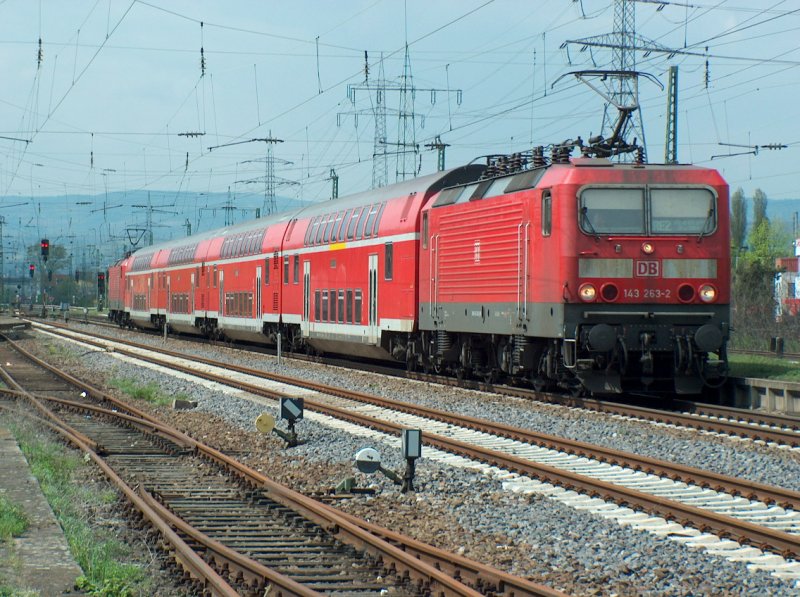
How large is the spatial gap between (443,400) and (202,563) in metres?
11.7

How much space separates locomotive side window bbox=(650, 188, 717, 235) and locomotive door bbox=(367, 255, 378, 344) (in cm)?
889

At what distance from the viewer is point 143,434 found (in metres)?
15.6

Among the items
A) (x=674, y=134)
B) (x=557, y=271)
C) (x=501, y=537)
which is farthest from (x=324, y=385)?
(x=501, y=537)

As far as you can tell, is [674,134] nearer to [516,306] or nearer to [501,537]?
[516,306]

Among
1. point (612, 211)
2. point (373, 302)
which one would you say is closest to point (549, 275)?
point (612, 211)

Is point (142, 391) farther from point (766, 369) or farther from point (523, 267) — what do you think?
point (766, 369)

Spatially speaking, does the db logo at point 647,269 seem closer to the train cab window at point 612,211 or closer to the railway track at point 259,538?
the train cab window at point 612,211

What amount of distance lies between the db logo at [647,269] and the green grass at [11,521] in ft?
34.0

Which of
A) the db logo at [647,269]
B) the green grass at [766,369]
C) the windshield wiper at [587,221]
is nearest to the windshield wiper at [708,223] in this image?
the db logo at [647,269]

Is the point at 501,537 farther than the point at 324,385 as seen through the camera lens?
No

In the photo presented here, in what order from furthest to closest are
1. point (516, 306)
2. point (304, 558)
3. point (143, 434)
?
point (516, 306)
point (143, 434)
point (304, 558)

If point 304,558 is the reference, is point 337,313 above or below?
above

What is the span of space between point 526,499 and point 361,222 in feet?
53.6

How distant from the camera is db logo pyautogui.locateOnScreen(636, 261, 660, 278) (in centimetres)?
1695
